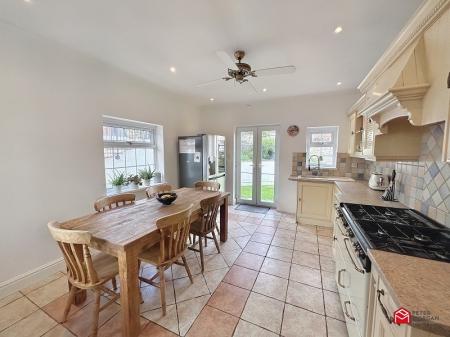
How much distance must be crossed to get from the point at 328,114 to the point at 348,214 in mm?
2774

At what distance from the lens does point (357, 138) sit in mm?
3148

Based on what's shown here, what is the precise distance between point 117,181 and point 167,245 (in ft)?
5.82

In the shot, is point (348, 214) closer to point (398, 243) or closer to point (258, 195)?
point (398, 243)

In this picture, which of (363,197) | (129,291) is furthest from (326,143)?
(129,291)

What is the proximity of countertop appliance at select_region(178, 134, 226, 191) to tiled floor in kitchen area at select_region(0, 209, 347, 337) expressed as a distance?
5.78ft

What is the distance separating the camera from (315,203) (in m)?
3.56

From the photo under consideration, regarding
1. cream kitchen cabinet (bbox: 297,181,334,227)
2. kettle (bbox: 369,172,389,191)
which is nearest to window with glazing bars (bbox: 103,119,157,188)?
cream kitchen cabinet (bbox: 297,181,334,227)

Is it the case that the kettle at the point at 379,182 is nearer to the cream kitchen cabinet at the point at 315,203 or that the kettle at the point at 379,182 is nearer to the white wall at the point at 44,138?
the cream kitchen cabinet at the point at 315,203

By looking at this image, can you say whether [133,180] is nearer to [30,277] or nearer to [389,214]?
[30,277]

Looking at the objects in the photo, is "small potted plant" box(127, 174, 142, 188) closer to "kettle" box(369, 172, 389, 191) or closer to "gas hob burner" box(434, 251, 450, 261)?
"gas hob burner" box(434, 251, 450, 261)

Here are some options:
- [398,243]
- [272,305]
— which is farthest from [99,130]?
[398,243]

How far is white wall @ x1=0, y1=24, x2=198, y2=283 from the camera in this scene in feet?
6.18

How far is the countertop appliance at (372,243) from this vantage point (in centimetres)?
111
